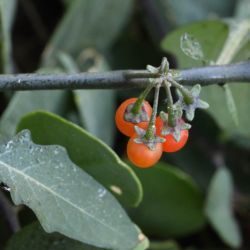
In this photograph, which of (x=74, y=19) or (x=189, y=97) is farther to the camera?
(x=74, y=19)

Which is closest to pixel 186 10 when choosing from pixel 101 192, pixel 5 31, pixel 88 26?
pixel 88 26

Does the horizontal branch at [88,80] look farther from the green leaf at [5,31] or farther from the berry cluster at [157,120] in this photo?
the green leaf at [5,31]

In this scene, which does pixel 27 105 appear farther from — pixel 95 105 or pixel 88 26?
pixel 88 26

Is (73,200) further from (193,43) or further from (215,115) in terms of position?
(215,115)

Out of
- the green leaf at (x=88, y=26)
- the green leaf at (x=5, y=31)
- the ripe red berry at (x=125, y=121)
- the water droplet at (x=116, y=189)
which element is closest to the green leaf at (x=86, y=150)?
the water droplet at (x=116, y=189)

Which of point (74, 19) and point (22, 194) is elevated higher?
point (22, 194)

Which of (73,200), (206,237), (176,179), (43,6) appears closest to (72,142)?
(73,200)
